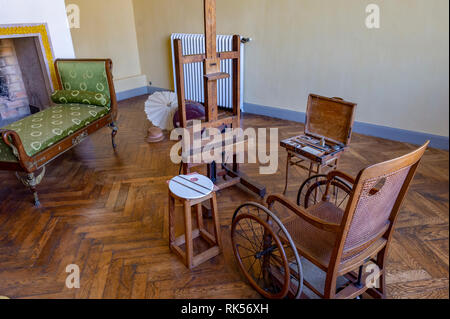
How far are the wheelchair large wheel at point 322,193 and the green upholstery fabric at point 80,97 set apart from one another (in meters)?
2.63

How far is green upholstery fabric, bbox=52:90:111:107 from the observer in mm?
3889

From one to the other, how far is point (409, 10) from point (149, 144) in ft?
11.5

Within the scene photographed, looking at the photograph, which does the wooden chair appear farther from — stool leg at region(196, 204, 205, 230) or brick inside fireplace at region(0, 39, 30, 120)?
brick inside fireplace at region(0, 39, 30, 120)

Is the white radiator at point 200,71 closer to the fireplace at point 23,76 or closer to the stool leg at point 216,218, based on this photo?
the fireplace at point 23,76

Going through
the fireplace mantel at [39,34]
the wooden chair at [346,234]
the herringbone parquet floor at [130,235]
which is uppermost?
the fireplace mantel at [39,34]

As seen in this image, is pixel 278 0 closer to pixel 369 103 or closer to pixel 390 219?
pixel 369 103

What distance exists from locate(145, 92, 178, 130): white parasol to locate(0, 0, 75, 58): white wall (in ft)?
4.96

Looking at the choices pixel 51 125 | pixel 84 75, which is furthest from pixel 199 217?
pixel 84 75

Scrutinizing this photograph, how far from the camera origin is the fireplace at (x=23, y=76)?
4105 mm

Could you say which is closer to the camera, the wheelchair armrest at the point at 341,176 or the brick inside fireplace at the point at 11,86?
the wheelchair armrest at the point at 341,176

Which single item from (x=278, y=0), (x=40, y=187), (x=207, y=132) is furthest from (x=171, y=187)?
(x=278, y=0)

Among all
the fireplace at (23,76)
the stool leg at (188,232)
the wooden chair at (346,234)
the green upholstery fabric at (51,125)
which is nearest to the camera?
the wooden chair at (346,234)

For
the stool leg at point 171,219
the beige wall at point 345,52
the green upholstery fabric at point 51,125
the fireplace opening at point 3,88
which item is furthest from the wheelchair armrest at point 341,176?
the fireplace opening at point 3,88

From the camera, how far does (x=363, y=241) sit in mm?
1528
